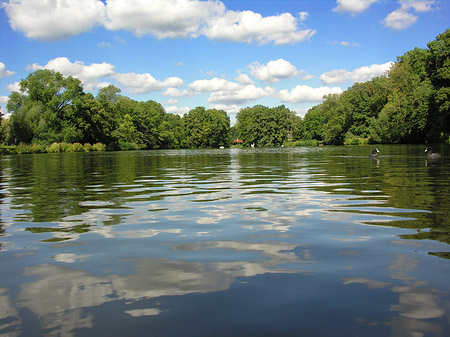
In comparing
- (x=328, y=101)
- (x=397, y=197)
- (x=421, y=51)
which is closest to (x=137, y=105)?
(x=328, y=101)

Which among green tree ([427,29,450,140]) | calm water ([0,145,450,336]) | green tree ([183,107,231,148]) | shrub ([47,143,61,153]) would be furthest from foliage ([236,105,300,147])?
calm water ([0,145,450,336])

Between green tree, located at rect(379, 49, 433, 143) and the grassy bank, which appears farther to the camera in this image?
green tree, located at rect(379, 49, 433, 143)

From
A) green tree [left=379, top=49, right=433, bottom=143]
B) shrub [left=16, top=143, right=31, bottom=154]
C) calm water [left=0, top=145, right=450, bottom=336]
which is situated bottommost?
calm water [left=0, top=145, right=450, bottom=336]

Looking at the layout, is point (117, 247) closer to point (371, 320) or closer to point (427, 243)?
point (371, 320)

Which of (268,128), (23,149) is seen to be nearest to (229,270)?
(23,149)

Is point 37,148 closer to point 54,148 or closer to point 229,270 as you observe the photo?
point 54,148

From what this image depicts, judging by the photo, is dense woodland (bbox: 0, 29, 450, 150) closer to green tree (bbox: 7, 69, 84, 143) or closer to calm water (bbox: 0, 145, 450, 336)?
green tree (bbox: 7, 69, 84, 143)

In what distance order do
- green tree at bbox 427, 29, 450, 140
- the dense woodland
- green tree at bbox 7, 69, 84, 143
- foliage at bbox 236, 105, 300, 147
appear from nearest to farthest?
green tree at bbox 427, 29, 450, 140 → the dense woodland → green tree at bbox 7, 69, 84, 143 → foliage at bbox 236, 105, 300, 147

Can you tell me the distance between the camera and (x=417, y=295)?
11.2 feet

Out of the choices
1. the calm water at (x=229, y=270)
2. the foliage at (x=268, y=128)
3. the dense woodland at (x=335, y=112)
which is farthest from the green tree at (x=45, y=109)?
the calm water at (x=229, y=270)

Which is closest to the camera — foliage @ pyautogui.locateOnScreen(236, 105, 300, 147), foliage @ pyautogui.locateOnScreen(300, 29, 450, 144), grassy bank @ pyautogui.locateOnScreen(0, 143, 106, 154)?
foliage @ pyautogui.locateOnScreen(300, 29, 450, 144)

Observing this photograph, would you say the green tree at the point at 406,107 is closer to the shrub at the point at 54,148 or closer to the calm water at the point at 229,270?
the shrub at the point at 54,148

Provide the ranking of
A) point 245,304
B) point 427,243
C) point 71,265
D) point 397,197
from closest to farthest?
point 245,304, point 71,265, point 427,243, point 397,197

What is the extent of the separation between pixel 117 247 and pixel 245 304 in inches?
106
